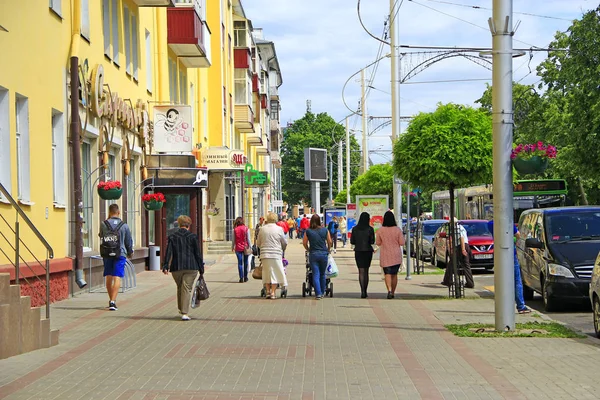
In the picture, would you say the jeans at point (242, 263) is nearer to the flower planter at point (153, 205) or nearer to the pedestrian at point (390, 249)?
the flower planter at point (153, 205)

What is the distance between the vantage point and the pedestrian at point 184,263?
49.5ft

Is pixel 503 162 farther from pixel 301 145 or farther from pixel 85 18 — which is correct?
pixel 301 145

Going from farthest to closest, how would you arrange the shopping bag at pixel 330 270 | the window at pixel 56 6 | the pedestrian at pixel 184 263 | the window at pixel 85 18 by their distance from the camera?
the window at pixel 85 18, the shopping bag at pixel 330 270, the window at pixel 56 6, the pedestrian at pixel 184 263

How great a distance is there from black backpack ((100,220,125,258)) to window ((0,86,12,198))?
1.75 m

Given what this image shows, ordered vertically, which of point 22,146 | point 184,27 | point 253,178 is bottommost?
point 22,146

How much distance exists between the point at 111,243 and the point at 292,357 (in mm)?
6415

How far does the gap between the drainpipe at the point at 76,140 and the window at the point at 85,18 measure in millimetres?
883

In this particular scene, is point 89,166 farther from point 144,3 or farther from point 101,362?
point 101,362

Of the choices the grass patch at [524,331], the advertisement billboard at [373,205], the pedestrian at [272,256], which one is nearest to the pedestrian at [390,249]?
the pedestrian at [272,256]

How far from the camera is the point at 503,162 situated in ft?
42.9

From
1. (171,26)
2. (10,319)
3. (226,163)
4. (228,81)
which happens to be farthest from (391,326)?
(228,81)

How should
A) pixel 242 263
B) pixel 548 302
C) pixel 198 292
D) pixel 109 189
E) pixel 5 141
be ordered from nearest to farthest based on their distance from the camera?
pixel 198 292 → pixel 5 141 → pixel 548 302 → pixel 109 189 → pixel 242 263

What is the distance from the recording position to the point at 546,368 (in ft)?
33.6

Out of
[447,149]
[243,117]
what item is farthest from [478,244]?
[243,117]
